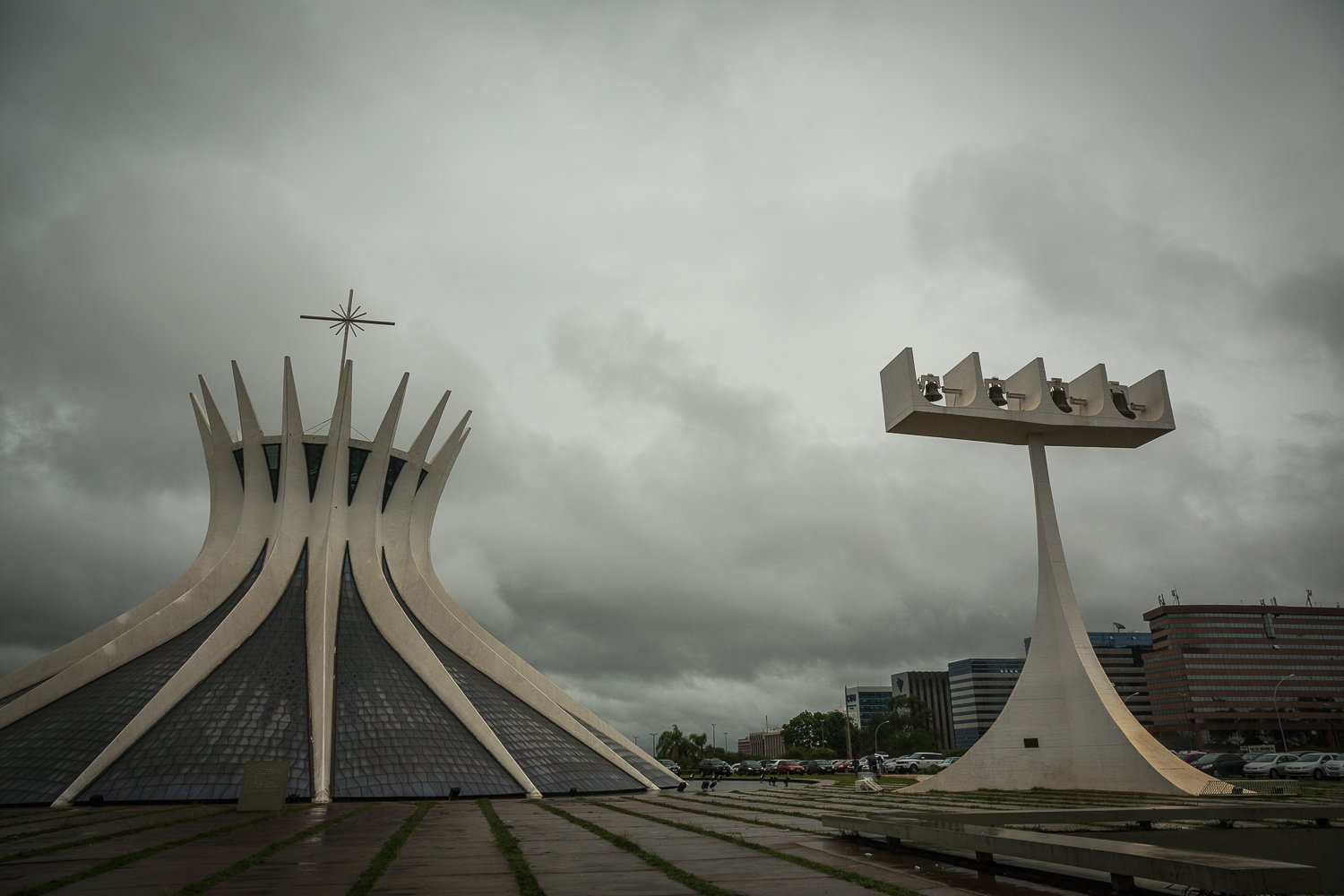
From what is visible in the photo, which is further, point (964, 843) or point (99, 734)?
point (99, 734)

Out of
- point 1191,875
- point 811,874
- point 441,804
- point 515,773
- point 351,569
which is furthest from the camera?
point 351,569

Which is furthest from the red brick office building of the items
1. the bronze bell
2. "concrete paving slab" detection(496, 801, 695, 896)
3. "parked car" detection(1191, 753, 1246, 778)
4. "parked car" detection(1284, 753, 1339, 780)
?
"concrete paving slab" detection(496, 801, 695, 896)

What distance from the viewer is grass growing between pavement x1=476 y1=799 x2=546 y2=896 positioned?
8.09 m

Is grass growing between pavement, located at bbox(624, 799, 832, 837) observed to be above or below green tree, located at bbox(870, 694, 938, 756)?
above

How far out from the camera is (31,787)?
21.0 m

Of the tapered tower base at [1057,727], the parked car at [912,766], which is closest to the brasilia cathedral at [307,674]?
the tapered tower base at [1057,727]

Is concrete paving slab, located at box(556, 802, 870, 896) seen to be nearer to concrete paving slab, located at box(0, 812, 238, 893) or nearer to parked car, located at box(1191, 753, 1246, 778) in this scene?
concrete paving slab, located at box(0, 812, 238, 893)

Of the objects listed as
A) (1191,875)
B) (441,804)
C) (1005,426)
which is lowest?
(441,804)

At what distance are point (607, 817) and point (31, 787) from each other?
1574 centimetres

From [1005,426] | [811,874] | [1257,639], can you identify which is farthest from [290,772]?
[1257,639]

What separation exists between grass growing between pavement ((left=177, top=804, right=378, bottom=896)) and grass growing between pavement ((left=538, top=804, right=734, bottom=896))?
4479 millimetres

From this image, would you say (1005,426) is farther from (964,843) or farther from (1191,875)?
(1191,875)

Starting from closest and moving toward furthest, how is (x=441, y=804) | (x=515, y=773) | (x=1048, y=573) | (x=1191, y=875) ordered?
(x=1191, y=875) < (x=441, y=804) < (x=515, y=773) < (x=1048, y=573)

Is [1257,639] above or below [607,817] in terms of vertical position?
above
